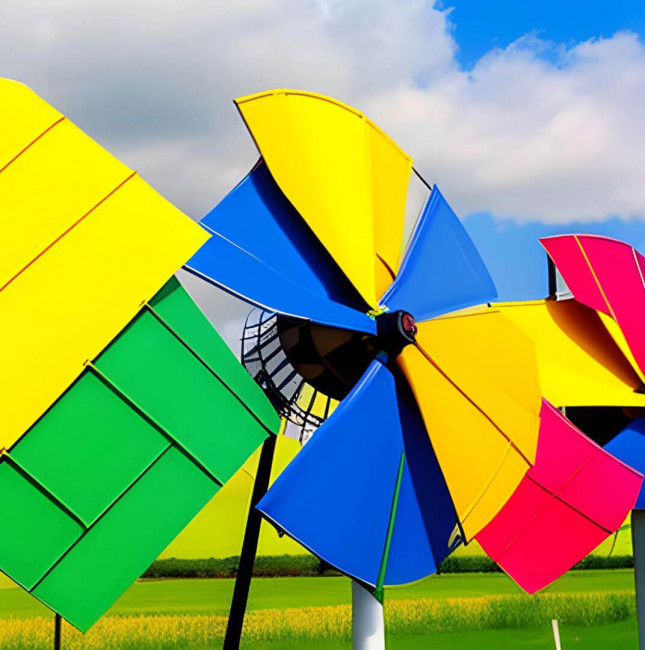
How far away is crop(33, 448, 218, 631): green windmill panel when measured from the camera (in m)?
6.24

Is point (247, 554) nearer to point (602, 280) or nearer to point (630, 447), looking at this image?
point (630, 447)

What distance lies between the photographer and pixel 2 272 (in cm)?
620

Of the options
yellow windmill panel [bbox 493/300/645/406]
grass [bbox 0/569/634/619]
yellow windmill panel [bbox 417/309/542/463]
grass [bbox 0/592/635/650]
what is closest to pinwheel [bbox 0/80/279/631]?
yellow windmill panel [bbox 417/309/542/463]

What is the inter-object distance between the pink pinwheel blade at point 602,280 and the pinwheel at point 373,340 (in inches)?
130

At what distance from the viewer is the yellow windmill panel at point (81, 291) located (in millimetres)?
6121

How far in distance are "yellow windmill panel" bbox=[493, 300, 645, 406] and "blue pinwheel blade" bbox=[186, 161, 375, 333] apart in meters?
4.59

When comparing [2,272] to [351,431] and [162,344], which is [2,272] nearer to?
[162,344]

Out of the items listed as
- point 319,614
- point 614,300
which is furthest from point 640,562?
point 319,614

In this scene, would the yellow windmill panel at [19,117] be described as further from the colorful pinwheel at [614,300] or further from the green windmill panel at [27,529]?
the colorful pinwheel at [614,300]

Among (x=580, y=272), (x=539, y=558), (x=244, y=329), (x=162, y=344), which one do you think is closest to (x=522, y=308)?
(x=580, y=272)

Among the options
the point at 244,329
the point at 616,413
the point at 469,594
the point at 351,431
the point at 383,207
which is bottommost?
the point at 351,431

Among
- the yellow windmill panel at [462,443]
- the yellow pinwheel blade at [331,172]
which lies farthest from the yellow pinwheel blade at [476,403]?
the yellow pinwheel blade at [331,172]

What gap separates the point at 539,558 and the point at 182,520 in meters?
6.07

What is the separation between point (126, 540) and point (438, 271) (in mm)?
4647
